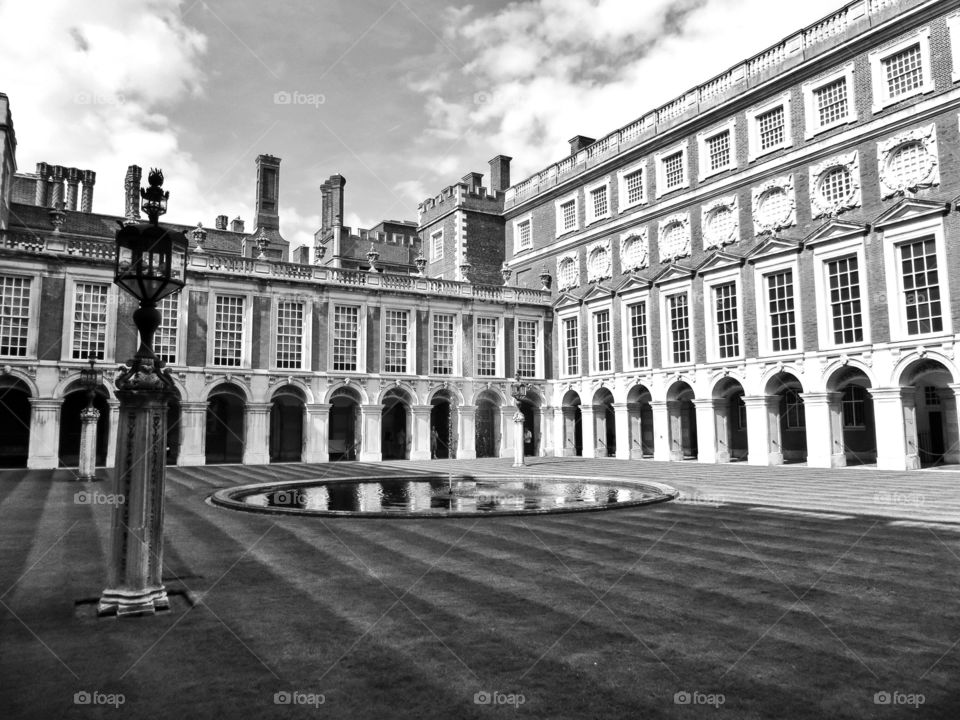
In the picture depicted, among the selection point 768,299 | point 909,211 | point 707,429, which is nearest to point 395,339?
point 707,429

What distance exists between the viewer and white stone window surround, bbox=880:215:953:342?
2411 cm

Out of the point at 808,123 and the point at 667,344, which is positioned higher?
the point at 808,123

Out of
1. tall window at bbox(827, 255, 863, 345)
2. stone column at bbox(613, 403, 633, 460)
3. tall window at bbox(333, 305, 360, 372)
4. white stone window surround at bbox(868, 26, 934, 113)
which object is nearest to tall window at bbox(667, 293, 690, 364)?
stone column at bbox(613, 403, 633, 460)

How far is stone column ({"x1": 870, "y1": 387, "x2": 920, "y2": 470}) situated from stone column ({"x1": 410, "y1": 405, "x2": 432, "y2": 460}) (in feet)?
73.2

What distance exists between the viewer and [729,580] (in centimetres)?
773

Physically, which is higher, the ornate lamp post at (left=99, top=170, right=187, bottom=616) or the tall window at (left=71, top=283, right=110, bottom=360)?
the tall window at (left=71, top=283, right=110, bottom=360)

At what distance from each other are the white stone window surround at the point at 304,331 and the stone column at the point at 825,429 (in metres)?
24.7

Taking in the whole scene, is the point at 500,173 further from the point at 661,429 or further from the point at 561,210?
the point at 661,429

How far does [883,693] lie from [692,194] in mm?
32292

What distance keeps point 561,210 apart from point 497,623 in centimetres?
3957

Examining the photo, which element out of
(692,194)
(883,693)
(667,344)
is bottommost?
(883,693)

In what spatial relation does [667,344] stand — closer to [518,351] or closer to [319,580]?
[518,351]

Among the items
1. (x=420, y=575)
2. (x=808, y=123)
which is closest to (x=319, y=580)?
(x=420, y=575)

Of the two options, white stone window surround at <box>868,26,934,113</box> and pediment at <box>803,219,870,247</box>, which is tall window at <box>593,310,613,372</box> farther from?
white stone window surround at <box>868,26,934,113</box>
